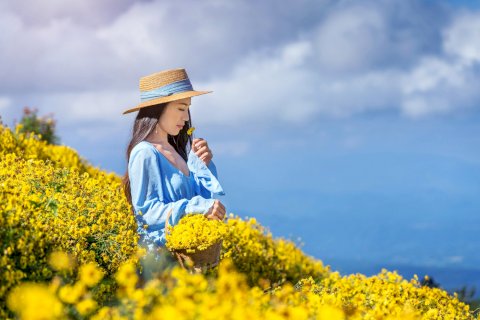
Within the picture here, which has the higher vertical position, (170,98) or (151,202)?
(170,98)

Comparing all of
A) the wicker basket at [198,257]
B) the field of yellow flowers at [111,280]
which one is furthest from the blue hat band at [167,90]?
the wicker basket at [198,257]

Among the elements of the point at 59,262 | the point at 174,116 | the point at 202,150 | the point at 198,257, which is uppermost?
the point at 174,116

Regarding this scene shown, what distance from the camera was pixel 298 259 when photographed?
37.3 feet

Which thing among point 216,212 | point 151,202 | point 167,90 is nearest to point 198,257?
point 216,212

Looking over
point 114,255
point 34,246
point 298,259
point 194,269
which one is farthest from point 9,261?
point 298,259

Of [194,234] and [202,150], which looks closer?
[194,234]

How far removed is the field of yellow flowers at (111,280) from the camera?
3.18 m

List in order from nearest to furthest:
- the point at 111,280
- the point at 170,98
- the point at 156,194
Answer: the point at 111,280
the point at 156,194
the point at 170,98

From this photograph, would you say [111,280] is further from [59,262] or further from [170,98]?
[170,98]

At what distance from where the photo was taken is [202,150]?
675 cm

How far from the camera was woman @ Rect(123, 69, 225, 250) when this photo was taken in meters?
6.04

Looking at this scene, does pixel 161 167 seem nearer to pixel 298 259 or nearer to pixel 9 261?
pixel 9 261

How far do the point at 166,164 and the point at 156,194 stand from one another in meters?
0.30

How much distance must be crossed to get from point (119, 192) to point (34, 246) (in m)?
1.95
